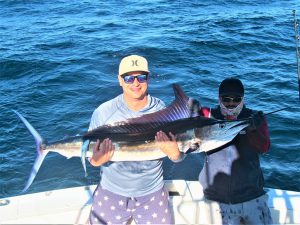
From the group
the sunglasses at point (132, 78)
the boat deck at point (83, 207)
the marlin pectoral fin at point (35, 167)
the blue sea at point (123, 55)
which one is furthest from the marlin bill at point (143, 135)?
the blue sea at point (123, 55)

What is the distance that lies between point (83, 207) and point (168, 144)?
1419 millimetres

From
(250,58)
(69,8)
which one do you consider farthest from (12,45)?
(250,58)

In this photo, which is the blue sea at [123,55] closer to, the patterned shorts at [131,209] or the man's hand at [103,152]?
the patterned shorts at [131,209]

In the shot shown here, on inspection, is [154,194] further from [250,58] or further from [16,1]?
[16,1]

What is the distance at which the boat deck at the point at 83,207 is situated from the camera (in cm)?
377

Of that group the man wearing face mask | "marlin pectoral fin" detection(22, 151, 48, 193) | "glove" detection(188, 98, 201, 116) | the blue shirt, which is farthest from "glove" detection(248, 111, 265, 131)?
"marlin pectoral fin" detection(22, 151, 48, 193)

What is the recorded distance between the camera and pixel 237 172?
328 cm

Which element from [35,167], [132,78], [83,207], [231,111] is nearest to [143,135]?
[132,78]

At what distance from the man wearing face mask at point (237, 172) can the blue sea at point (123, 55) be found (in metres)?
2.24

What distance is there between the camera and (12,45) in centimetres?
1142

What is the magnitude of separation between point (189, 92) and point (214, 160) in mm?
5167

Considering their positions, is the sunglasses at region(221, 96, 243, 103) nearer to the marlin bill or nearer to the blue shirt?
the marlin bill

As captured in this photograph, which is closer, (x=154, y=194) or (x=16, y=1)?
(x=154, y=194)

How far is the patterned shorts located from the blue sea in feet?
7.66
